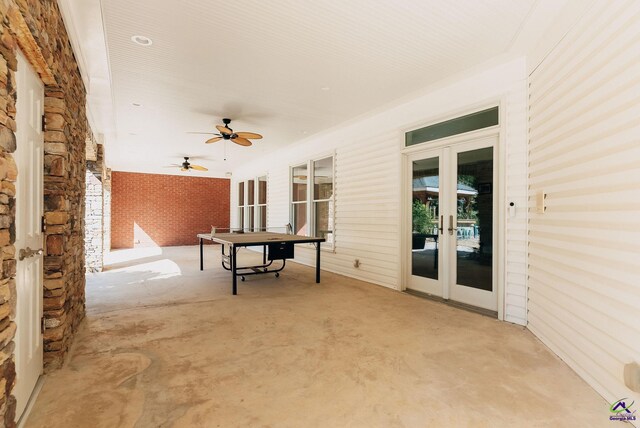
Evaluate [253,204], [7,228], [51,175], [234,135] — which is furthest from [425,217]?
[253,204]

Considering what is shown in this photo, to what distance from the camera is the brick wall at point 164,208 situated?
11.1m

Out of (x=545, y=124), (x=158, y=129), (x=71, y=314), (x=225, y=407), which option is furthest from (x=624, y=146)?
(x=158, y=129)

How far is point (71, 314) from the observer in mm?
2801

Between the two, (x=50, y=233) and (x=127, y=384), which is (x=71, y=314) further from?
(x=127, y=384)

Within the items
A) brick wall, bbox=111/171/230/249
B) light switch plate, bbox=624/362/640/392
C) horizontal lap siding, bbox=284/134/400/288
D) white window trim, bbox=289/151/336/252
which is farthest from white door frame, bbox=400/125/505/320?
brick wall, bbox=111/171/230/249

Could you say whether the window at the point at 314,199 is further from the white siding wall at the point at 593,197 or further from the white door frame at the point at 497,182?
the white siding wall at the point at 593,197

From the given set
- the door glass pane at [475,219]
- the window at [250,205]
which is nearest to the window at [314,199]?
the door glass pane at [475,219]

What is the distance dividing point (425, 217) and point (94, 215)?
6186mm

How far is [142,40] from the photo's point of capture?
10.4ft

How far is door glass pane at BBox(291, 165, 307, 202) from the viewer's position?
7516 mm

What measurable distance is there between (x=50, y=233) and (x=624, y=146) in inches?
154

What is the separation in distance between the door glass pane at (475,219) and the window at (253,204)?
636 centimetres

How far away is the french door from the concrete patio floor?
45 cm

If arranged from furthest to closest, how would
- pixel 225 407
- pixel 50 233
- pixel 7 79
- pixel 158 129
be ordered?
pixel 158 129 → pixel 50 233 → pixel 225 407 → pixel 7 79
